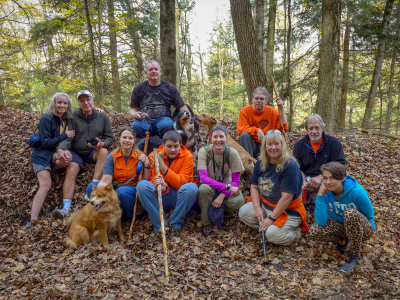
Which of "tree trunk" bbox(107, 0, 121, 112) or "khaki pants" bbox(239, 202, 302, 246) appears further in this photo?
"tree trunk" bbox(107, 0, 121, 112)

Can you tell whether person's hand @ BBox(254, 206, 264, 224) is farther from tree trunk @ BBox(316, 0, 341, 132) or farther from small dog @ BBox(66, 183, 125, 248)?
tree trunk @ BBox(316, 0, 341, 132)

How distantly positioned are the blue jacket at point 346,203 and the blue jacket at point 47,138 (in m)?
4.82

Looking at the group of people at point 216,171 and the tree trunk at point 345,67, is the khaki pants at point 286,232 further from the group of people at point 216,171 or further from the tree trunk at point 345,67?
the tree trunk at point 345,67

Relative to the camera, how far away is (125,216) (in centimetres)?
464

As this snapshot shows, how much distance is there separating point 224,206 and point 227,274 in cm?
126

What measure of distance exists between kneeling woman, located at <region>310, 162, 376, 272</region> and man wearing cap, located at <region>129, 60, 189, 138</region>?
341cm

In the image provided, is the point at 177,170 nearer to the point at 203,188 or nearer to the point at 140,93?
the point at 203,188

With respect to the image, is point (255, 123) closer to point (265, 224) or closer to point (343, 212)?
point (265, 224)

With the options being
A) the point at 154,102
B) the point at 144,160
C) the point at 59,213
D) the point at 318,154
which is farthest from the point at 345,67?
the point at 59,213

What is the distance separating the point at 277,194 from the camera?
3.83 m

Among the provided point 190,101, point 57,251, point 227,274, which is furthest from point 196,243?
point 190,101

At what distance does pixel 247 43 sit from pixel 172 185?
4.95 m

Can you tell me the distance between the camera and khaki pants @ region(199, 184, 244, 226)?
4137 millimetres

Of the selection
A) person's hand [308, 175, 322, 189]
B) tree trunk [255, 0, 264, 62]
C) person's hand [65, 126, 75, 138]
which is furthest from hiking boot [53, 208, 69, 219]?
tree trunk [255, 0, 264, 62]
